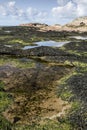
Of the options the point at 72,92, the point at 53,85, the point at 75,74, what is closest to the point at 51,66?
the point at 75,74

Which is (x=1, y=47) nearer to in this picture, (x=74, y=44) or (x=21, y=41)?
(x=21, y=41)

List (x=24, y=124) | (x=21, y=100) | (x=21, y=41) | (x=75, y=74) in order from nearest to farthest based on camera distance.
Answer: (x=24, y=124) < (x=21, y=100) < (x=75, y=74) < (x=21, y=41)

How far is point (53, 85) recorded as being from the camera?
1409 inches

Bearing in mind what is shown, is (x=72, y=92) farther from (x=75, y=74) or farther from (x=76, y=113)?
(x=75, y=74)

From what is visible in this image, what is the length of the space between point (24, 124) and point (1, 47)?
4452 cm

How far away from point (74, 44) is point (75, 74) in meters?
32.5

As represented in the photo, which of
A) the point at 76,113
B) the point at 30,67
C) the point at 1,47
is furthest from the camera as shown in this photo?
the point at 1,47

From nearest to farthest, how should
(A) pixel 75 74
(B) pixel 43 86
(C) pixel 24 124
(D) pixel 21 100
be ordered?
(C) pixel 24 124
(D) pixel 21 100
(B) pixel 43 86
(A) pixel 75 74

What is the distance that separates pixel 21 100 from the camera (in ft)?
97.7

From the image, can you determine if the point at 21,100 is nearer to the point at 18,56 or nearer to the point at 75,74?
the point at 75,74

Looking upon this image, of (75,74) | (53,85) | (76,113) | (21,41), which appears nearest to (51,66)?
(75,74)

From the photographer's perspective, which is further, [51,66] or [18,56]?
[18,56]

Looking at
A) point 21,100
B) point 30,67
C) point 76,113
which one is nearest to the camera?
point 76,113

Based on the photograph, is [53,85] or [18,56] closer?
[53,85]
